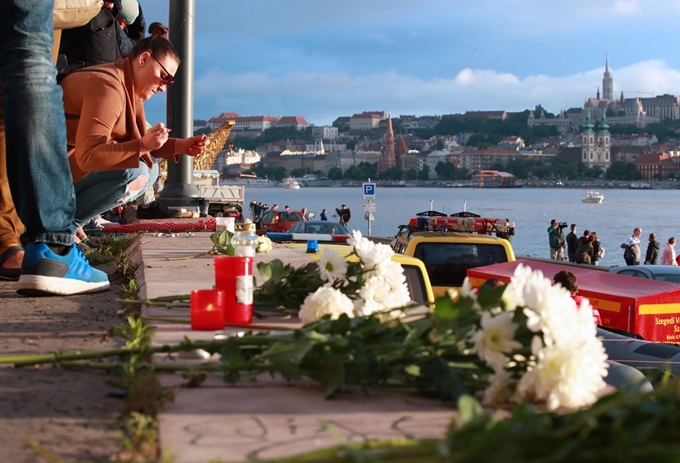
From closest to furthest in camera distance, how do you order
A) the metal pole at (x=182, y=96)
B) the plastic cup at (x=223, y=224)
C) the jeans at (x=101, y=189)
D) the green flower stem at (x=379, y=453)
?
1. the green flower stem at (x=379, y=453)
2. the jeans at (x=101, y=189)
3. the plastic cup at (x=223, y=224)
4. the metal pole at (x=182, y=96)

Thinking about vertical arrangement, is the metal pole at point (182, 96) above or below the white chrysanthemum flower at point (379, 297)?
above

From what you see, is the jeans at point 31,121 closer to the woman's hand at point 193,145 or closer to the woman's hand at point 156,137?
the woman's hand at point 156,137

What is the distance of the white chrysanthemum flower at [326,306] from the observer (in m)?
2.97

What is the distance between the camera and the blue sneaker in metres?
4.23

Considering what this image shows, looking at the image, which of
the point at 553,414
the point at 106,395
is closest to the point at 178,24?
the point at 106,395

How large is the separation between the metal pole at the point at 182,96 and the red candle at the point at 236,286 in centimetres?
726

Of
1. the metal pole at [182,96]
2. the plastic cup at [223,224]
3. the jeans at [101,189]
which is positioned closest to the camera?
the jeans at [101,189]

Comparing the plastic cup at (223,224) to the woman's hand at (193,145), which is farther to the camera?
the plastic cup at (223,224)

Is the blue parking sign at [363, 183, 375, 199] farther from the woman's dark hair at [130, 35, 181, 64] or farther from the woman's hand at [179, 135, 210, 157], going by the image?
the woman's dark hair at [130, 35, 181, 64]

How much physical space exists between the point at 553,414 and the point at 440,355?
2.16ft

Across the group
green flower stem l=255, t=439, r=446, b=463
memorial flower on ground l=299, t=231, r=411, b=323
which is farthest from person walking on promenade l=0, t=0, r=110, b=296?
green flower stem l=255, t=439, r=446, b=463

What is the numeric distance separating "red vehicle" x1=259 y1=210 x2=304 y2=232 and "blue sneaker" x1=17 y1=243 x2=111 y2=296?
103ft

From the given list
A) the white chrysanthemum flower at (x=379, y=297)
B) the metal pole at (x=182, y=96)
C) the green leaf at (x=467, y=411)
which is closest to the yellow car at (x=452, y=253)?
the metal pole at (x=182, y=96)

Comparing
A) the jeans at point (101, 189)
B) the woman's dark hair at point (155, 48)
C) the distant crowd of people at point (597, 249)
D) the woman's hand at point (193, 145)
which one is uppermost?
the woman's dark hair at point (155, 48)
